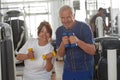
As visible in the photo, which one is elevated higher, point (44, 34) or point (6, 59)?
point (44, 34)

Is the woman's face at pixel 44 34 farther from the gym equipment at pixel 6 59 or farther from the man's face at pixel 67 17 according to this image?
the gym equipment at pixel 6 59

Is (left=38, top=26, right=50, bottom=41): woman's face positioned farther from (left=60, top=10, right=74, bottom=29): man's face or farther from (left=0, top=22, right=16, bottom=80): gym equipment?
(left=0, top=22, right=16, bottom=80): gym equipment

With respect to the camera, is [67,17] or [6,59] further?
[67,17]

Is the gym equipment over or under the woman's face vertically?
under

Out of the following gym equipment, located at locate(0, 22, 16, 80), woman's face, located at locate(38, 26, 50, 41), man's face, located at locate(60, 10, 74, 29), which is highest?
man's face, located at locate(60, 10, 74, 29)

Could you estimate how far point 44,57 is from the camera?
2.38m

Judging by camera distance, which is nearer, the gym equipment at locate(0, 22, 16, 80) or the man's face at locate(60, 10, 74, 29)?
the gym equipment at locate(0, 22, 16, 80)

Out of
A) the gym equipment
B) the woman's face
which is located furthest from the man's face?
the gym equipment

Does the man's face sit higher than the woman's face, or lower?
higher

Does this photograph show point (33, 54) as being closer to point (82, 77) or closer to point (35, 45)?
point (35, 45)

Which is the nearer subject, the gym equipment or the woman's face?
the gym equipment

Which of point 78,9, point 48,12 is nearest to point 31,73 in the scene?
point 78,9

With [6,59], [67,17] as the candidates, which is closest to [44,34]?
[67,17]

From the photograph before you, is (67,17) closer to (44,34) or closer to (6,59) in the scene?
(44,34)
